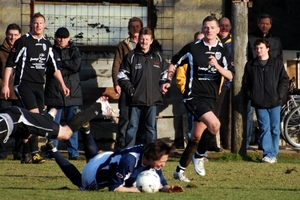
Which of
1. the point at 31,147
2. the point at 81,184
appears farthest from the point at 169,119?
the point at 81,184

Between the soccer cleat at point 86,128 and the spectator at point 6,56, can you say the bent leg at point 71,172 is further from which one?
the spectator at point 6,56

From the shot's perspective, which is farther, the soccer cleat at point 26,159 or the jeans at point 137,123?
the jeans at point 137,123

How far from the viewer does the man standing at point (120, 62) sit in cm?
1688

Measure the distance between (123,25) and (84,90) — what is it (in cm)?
147

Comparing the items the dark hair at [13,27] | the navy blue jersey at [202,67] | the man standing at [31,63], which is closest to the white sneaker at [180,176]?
the navy blue jersey at [202,67]

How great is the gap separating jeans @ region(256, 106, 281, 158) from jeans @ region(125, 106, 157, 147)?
1838 millimetres

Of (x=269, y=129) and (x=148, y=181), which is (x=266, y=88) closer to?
(x=269, y=129)

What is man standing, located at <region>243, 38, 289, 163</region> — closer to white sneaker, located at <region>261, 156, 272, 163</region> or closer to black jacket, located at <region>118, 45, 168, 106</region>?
white sneaker, located at <region>261, 156, 272, 163</region>

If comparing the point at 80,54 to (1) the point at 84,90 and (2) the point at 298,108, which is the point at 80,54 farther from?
(2) the point at 298,108

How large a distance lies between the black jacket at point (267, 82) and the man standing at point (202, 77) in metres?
2.73

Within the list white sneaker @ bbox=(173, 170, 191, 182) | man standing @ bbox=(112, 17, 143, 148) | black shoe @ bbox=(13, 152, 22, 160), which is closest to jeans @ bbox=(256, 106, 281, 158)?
man standing @ bbox=(112, 17, 143, 148)

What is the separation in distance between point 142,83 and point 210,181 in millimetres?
3423

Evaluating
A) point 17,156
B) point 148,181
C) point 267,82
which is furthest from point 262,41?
point 148,181

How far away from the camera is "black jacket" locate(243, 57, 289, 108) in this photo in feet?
54.4
